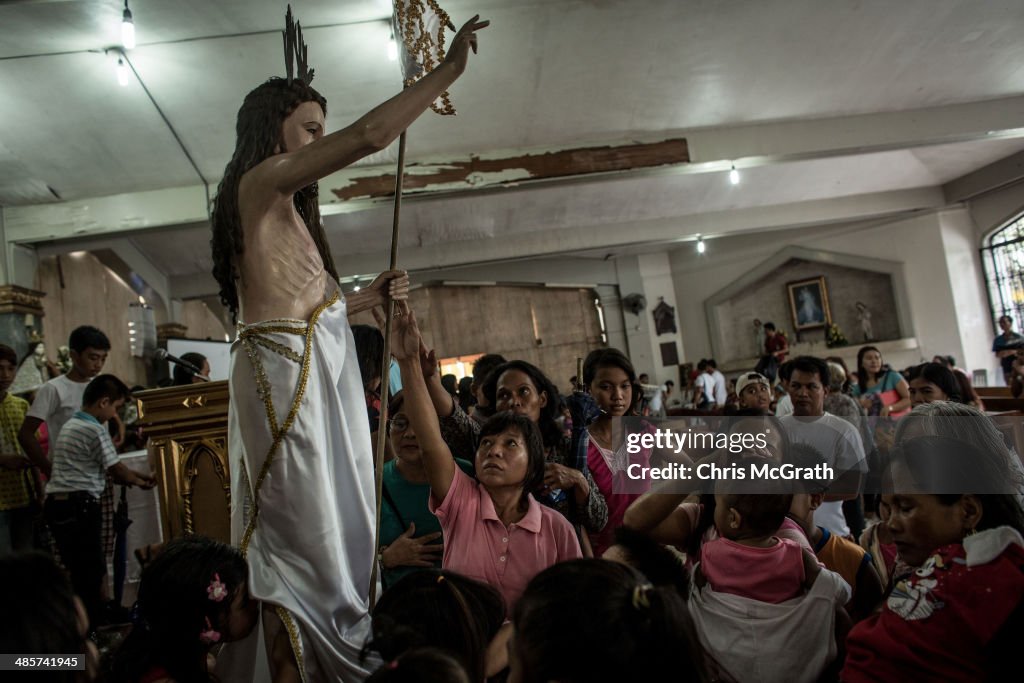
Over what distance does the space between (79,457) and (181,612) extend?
265cm

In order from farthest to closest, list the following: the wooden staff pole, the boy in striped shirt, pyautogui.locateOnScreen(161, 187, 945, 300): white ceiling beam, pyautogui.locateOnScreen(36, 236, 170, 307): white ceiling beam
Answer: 1. pyautogui.locateOnScreen(161, 187, 945, 300): white ceiling beam
2. pyautogui.locateOnScreen(36, 236, 170, 307): white ceiling beam
3. the boy in striped shirt
4. the wooden staff pole

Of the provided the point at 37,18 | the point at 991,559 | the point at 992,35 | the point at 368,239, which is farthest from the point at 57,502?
the point at 992,35

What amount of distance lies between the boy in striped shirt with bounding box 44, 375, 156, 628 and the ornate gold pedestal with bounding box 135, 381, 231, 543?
4.35 ft

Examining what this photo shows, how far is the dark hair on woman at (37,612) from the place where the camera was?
1.04m

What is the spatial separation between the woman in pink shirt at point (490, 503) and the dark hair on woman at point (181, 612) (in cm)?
51

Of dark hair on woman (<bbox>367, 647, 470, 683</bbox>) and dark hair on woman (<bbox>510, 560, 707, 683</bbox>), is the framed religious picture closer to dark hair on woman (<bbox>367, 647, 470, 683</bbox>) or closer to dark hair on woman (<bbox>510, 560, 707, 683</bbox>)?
dark hair on woman (<bbox>510, 560, 707, 683</bbox>)

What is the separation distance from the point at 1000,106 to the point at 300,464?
8392 mm

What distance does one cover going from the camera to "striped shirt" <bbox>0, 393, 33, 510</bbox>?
3.91m

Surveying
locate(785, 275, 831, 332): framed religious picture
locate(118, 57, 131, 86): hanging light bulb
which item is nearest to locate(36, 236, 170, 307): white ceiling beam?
locate(118, 57, 131, 86): hanging light bulb

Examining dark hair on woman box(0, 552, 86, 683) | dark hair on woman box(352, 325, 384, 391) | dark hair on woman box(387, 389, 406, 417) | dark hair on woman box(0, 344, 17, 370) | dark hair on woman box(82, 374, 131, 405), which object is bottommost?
dark hair on woman box(0, 552, 86, 683)

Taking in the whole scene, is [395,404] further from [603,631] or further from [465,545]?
[603,631]

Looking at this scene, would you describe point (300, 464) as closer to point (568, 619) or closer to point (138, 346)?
point (568, 619)

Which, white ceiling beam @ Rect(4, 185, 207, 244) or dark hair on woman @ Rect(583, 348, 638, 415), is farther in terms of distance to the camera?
white ceiling beam @ Rect(4, 185, 207, 244)

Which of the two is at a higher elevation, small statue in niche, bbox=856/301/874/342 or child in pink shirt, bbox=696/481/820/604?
small statue in niche, bbox=856/301/874/342
